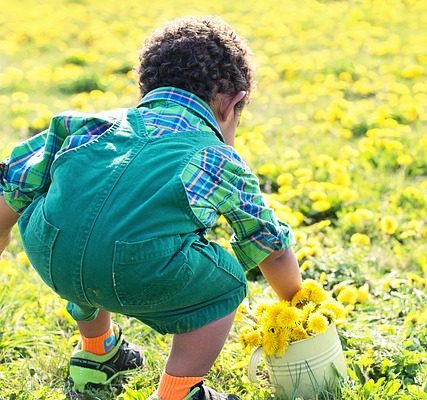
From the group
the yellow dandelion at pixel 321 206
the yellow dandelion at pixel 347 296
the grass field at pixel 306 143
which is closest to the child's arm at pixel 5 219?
the grass field at pixel 306 143

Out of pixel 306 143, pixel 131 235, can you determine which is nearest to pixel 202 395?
pixel 131 235

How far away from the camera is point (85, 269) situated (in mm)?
2102

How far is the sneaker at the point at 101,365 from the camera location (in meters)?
2.59

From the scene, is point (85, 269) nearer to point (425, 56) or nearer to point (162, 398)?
point (162, 398)

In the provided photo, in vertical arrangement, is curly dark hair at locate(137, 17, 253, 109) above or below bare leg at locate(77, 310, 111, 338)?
above

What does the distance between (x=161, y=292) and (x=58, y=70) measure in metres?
4.84

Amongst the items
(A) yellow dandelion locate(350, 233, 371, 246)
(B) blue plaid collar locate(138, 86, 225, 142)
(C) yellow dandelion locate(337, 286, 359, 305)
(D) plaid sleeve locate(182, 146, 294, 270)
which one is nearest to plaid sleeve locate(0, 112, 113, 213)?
(B) blue plaid collar locate(138, 86, 225, 142)

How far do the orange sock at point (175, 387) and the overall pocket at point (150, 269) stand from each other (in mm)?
261

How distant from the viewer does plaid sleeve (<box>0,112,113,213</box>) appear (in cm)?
222

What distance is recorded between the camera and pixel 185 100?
2314 mm

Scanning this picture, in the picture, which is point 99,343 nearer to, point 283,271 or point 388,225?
point 283,271

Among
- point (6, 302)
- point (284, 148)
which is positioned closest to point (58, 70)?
point (284, 148)

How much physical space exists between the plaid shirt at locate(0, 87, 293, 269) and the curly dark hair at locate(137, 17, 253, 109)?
0.06 metres

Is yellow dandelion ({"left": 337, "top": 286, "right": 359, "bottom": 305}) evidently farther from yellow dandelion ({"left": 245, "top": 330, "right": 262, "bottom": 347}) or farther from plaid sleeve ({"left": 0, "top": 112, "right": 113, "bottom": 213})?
plaid sleeve ({"left": 0, "top": 112, "right": 113, "bottom": 213})
